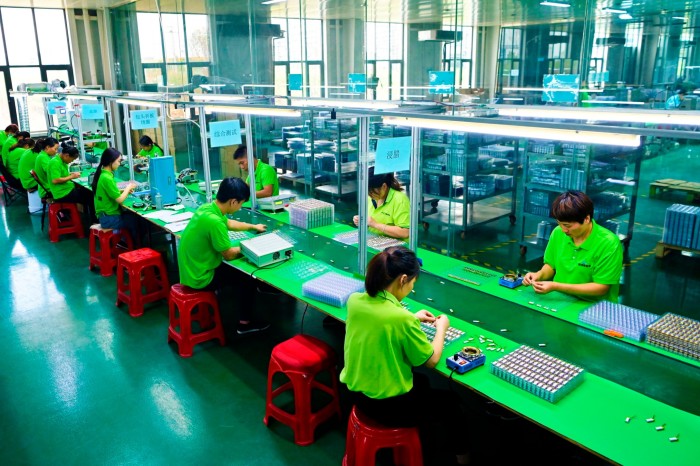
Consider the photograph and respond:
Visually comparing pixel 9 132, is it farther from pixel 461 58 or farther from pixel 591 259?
pixel 591 259

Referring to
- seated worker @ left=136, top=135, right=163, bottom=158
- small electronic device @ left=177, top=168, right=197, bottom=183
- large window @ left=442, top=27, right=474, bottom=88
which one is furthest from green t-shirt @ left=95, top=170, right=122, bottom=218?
large window @ left=442, top=27, right=474, bottom=88

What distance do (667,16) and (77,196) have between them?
7.63 m

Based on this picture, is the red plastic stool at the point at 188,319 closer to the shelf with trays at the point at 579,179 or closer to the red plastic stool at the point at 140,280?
the red plastic stool at the point at 140,280

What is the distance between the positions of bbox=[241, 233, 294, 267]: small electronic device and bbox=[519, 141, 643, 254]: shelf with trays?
3.67 m

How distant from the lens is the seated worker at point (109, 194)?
225 inches

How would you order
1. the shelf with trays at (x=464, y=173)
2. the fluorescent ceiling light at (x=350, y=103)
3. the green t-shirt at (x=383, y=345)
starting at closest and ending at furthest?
the green t-shirt at (x=383, y=345) < the fluorescent ceiling light at (x=350, y=103) < the shelf with trays at (x=464, y=173)

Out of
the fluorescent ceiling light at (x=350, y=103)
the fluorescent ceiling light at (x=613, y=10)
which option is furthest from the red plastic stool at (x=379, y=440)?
the fluorescent ceiling light at (x=613, y=10)

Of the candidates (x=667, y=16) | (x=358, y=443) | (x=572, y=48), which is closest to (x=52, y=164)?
(x=358, y=443)

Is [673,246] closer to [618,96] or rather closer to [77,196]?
[618,96]

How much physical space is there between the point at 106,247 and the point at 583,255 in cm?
494

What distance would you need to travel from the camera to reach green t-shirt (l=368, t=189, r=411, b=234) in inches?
173

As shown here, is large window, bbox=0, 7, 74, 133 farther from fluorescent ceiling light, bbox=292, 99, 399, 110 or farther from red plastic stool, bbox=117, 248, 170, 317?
fluorescent ceiling light, bbox=292, 99, 399, 110

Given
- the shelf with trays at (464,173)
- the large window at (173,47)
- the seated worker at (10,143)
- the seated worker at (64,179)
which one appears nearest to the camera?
the seated worker at (64,179)

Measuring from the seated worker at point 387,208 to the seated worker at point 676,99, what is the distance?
3.51 metres
